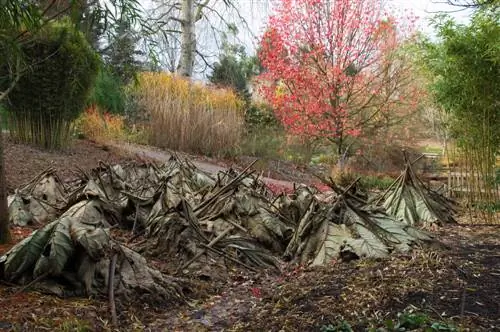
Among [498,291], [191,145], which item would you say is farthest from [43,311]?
[191,145]

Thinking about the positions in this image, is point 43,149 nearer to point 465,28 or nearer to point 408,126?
point 465,28

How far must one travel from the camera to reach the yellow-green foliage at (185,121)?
1221cm

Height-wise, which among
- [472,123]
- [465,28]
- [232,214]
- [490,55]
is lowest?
[232,214]

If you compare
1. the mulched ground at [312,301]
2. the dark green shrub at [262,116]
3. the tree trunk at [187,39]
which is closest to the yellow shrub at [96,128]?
the tree trunk at [187,39]

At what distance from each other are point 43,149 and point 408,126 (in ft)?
37.0

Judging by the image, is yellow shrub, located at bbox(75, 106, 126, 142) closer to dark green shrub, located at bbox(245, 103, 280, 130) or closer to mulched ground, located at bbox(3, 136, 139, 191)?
mulched ground, located at bbox(3, 136, 139, 191)

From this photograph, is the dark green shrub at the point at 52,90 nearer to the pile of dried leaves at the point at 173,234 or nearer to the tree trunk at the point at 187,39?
the pile of dried leaves at the point at 173,234

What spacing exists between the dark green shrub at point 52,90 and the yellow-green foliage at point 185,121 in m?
3.66

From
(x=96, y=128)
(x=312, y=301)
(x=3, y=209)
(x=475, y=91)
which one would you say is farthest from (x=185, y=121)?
(x=312, y=301)

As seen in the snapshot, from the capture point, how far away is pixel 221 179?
12.5 feet

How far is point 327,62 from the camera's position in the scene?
11492mm

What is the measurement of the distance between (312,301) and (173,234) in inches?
40.3

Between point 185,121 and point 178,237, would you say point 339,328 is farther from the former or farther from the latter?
point 185,121

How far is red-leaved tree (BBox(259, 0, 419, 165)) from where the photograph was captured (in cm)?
1130
